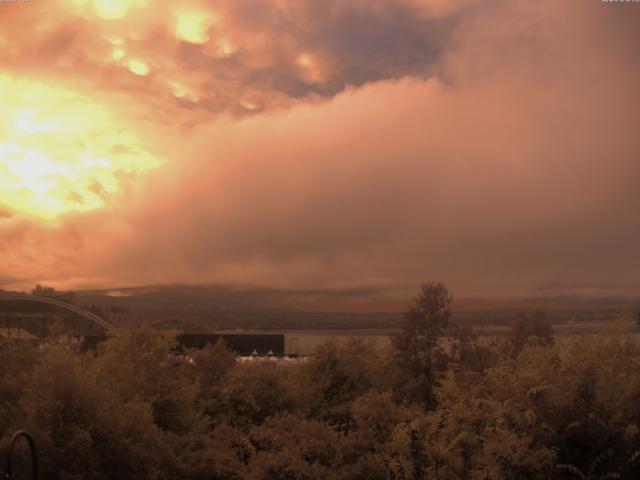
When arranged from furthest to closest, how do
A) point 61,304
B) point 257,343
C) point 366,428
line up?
1. point 257,343
2. point 61,304
3. point 366,428

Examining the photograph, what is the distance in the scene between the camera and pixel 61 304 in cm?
5938

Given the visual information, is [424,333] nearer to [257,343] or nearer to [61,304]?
[257,343]

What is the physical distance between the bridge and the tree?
80.4 ft

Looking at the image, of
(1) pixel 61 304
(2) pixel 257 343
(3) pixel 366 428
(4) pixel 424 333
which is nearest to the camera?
(3) pixel 366 428

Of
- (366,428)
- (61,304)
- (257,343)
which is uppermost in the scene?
(61,304)

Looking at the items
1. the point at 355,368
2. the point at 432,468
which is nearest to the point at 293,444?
the point at 432,468

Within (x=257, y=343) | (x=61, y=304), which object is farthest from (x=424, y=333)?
(x=61, y=304)

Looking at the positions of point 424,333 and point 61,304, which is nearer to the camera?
point 424,333

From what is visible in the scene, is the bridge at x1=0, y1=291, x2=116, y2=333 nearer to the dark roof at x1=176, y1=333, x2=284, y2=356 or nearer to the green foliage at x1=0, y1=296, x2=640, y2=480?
the dark roof at x1=176, y1=333, x2=284, y2=356

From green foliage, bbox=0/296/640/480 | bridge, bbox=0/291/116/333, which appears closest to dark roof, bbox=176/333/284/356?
bridge, bbox=0/291/116/333

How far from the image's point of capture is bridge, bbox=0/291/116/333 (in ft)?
182

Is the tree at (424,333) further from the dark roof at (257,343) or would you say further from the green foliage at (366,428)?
the green foliage at (366,428)

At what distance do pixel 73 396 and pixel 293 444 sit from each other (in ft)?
18.4

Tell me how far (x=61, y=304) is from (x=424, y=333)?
3311cm
